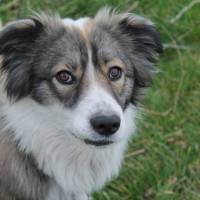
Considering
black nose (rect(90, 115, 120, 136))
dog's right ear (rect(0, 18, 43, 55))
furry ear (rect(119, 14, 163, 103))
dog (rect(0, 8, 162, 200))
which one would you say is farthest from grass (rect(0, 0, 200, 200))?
dog's right ear (rect(0, 18, 43, 55))

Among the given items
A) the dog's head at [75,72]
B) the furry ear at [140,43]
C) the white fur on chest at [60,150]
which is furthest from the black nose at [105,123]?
the furry ear at [140,43]

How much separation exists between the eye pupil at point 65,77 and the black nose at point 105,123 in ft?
0.80

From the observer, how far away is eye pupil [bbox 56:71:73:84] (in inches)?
129

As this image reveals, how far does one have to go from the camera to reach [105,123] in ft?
10.4

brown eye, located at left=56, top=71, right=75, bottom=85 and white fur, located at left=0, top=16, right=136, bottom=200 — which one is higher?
brown eye, located at left=56, top=71, right=75, bottom=85

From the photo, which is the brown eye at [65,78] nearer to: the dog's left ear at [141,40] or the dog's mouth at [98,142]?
the dog's mouth at [98,142]

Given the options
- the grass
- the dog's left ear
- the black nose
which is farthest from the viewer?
the grass

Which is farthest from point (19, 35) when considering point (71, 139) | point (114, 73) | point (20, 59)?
point (71, 139)

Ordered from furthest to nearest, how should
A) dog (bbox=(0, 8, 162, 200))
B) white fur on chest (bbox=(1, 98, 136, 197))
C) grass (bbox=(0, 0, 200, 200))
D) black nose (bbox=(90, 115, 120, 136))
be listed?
grass (bbox=(0, 0, 200, 200)), white fur on chest (bbox=(1, 98, 136, 197)), dog (bbox=(0, 8, 162, 200)), black nose (bbox=(90, 115, 120, 136))

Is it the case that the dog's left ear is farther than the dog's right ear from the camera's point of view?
Yes

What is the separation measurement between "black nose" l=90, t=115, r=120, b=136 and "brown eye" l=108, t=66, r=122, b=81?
0.26 m

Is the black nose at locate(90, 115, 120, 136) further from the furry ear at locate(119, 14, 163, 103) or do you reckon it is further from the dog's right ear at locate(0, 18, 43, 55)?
the dog's right ear at locate(0, 18, 43, 55)

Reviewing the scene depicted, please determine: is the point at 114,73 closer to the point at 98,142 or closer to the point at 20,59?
the point at 98,142

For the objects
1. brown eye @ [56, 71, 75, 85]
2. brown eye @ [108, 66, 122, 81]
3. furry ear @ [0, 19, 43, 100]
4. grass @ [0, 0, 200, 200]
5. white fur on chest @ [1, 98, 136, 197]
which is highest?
furry ear @ [0, 19, 43, 100]
